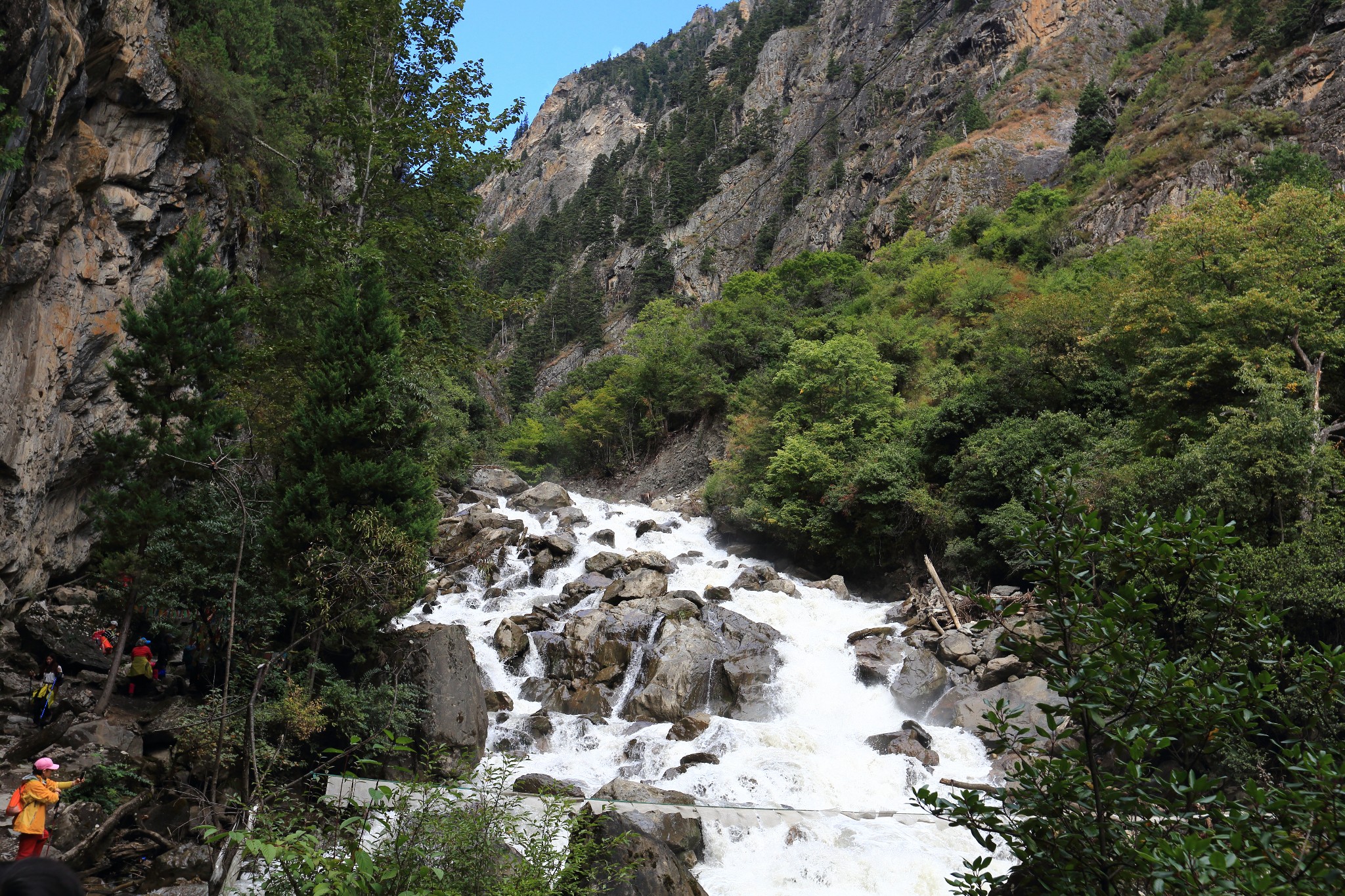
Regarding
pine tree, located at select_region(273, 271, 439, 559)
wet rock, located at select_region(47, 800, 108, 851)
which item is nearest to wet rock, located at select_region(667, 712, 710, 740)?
pine tree, located at select_region(273, 271, 439, 559)

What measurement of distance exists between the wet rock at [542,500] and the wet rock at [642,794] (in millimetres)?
20233

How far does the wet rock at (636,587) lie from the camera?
21.1m

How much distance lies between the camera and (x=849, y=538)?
25.0m

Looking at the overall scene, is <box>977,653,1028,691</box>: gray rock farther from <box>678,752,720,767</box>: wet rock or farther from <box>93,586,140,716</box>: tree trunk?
<box>93,586,140,716</box>: tree trunk

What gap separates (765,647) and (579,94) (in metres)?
144

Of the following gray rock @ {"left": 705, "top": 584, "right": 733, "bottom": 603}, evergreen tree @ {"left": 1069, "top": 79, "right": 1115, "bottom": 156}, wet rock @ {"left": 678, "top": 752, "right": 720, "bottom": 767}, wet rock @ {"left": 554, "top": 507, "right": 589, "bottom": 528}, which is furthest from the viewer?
evergreen tree @ {"left": 1069, "top": 79, "right": 1115, "bottom": 156}

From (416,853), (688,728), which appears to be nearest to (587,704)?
(688,728)

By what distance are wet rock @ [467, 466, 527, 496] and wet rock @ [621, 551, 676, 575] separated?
13.4 meters

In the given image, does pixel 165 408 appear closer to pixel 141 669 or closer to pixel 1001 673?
pixel 141 669

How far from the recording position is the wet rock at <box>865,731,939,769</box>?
13289 millimetres

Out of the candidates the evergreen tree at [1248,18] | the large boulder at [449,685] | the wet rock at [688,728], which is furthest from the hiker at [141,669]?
the evergreen tree at [1248,18]

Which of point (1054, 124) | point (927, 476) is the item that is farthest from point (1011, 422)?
point (1054, 124)

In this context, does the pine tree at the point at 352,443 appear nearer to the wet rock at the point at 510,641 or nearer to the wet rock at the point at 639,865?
the wet rock at the point at 510,641

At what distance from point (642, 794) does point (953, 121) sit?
64702 mm
